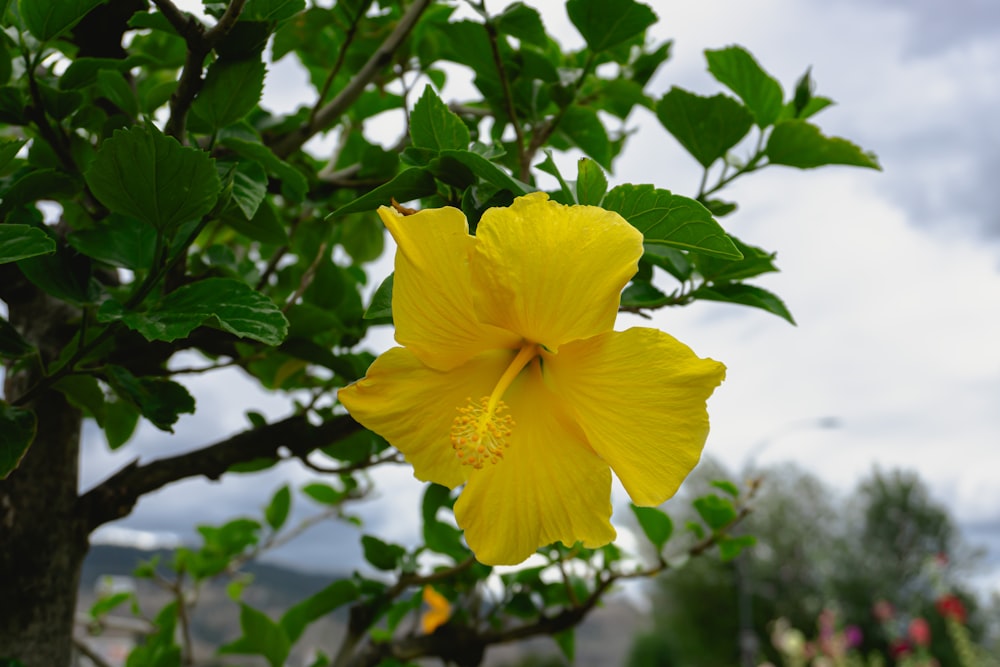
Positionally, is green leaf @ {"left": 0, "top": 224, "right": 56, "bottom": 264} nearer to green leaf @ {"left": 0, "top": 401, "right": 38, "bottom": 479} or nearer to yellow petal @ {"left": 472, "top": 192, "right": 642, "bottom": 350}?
green leaf @ {"left": 0, "top": 401, "right": 38, "bottom": 479}

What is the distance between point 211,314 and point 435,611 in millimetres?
903

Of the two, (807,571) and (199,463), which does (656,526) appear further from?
(807,571)

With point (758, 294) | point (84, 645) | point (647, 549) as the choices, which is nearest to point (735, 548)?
point (758, 294)

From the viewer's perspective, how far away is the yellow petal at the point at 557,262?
1.82 feet

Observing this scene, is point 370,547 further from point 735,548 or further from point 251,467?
point 735,548

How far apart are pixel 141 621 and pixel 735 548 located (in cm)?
145

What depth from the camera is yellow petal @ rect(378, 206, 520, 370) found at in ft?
1.87

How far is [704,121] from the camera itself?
0.88m

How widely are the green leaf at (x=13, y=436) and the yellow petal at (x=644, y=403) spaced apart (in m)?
0.53

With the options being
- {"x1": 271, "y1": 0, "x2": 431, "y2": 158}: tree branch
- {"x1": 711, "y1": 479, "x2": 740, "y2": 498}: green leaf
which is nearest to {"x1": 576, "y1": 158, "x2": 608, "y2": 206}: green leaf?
{"x1": 271, "y1": 0, "x2": 431, "y2": 158}: tree branch

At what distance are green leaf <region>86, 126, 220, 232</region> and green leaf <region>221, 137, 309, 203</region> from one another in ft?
0.40

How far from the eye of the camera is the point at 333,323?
945 mm

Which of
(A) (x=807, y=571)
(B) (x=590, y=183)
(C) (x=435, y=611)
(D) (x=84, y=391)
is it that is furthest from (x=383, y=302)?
(A) (x=807, y=571)

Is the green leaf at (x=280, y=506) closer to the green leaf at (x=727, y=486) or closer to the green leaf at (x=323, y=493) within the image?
the green leaf at (x=323, y=493)
